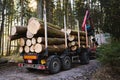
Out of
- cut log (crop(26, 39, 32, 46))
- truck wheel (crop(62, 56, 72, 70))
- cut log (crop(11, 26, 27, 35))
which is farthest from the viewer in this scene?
truck wheel (crop(62, 56, 72, 70))

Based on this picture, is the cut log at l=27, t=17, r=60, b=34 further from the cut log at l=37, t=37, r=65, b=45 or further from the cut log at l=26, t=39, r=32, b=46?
the cut log at l=26, t=39, r=32, b=46

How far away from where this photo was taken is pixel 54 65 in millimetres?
10484

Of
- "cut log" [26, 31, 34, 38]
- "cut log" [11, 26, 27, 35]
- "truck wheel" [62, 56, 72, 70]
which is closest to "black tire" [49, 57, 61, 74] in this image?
"truck wheel" [62, 56, 72, 70]

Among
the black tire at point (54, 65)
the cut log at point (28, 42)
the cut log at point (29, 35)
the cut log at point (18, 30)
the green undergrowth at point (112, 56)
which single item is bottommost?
the black tire at point (54, 65)

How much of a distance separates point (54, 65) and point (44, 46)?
Result: 1.08m

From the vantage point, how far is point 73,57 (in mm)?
12562

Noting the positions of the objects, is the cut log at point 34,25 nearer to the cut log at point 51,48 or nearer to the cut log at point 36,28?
the cut log at point 36,28

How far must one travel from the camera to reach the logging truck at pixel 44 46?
10.4 meters

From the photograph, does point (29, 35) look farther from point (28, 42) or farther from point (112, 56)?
point (112, 56)

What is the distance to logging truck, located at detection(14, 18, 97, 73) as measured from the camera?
408 inches

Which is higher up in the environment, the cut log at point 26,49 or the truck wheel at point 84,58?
the cut log at point 26,49

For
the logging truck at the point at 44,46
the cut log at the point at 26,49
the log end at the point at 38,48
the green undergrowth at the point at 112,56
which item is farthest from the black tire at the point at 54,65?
the green undergrowth at the point at 112,56

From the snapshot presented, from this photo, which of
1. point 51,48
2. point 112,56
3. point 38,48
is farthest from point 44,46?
point 112,56

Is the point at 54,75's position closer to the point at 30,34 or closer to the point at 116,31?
the point at 30,34
